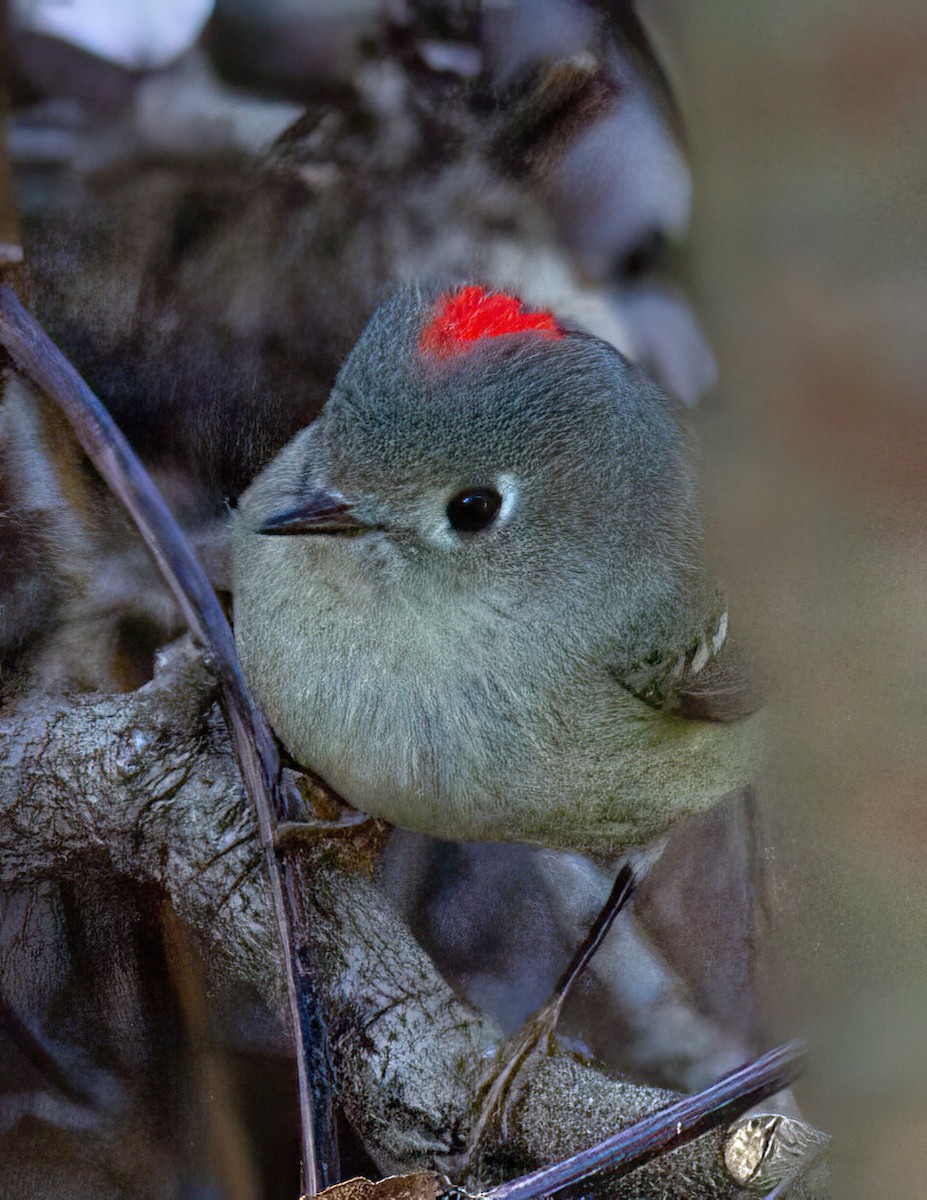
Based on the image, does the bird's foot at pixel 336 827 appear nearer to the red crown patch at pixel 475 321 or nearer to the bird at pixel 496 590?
the bird at pixel 496 590

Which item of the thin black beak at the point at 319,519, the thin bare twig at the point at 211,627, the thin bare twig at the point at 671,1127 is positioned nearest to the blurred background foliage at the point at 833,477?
the thin bare twig at the point at 671,1127

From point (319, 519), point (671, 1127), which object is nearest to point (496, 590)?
point (319, 519)

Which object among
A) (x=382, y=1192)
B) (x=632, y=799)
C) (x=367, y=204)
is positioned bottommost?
(x=382, y=1192)

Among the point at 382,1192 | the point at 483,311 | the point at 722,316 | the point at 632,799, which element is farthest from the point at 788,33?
the point at 382,1192

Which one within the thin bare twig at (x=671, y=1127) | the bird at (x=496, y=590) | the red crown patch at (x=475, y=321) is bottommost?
the thin bare twig at (x=671, y=1127)

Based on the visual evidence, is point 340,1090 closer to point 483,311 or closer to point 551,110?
point 483,311

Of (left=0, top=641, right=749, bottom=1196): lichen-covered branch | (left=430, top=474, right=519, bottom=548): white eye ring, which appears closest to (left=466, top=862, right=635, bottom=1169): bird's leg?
(left=0, top=641, right=749, bottom=1196): lichen-covered branch

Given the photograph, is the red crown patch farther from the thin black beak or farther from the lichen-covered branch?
the lichen-covered branch
